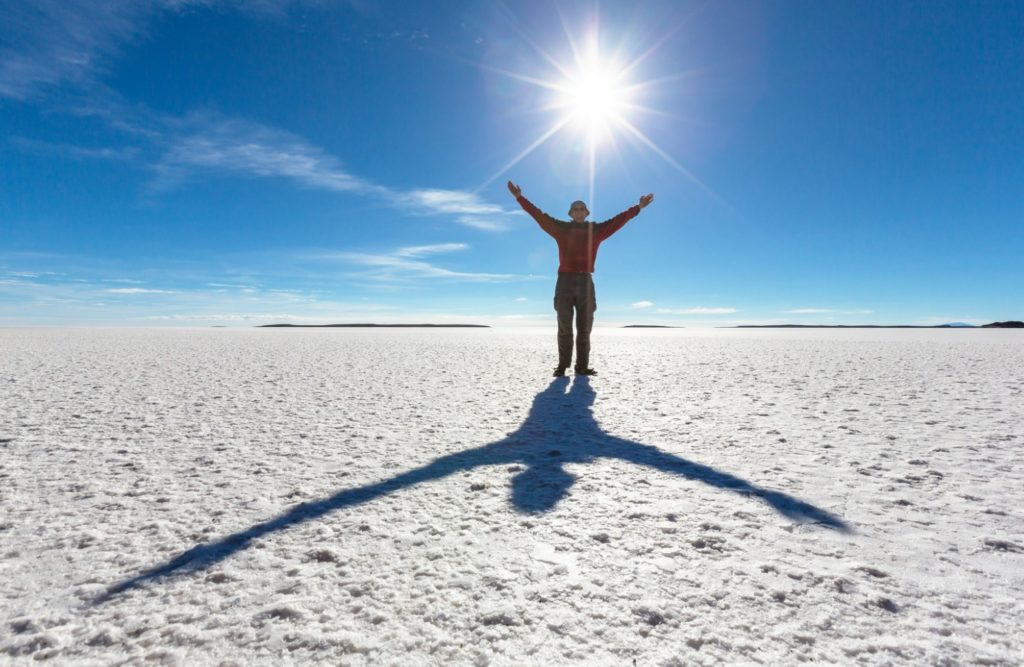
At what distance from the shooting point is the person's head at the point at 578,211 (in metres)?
5.70

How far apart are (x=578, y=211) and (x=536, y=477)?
4177 mm

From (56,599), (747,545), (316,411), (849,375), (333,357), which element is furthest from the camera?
(333,357)

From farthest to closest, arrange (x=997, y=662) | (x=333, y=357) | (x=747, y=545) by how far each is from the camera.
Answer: (x=333, y=357)
(x=747, y=545)
(x=997, y=662)

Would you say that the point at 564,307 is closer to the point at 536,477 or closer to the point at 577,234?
the point at 577,234

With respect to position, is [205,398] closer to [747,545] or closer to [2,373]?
[2,373]

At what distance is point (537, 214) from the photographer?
566cm

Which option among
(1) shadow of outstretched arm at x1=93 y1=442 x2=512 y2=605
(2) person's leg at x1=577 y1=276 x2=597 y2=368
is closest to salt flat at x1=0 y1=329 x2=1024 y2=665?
(1) shadow of outstretched arm at x1=93 y1=442 x2=512 y2=605

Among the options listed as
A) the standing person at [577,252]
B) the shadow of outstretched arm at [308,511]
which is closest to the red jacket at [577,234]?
the standing person at [577,252]

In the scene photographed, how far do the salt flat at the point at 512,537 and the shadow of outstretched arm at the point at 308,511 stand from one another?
0.04ft

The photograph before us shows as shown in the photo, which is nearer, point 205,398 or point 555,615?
point 555,615

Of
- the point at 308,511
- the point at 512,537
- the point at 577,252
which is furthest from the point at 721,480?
the point at 577,252

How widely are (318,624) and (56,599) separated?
0.74 meters

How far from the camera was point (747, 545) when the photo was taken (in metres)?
1.51

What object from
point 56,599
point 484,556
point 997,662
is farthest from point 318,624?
point 997,662
